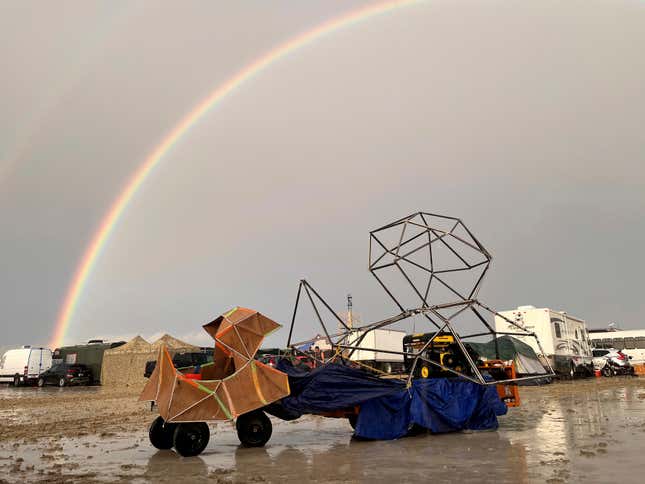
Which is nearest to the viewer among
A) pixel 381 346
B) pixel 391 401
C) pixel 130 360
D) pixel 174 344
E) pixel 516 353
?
pixel 391 401

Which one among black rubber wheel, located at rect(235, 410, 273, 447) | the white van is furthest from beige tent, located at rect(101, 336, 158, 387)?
black rubber wheel, located at rect(235, 410, 273, 447)

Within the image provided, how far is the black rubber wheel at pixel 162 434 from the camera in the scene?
1073cm

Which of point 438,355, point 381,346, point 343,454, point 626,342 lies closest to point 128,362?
point 381,346

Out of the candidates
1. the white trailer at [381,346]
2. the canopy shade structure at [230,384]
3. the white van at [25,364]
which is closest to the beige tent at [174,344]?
the white van at [25,364]

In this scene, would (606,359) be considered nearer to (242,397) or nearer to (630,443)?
(630,443)

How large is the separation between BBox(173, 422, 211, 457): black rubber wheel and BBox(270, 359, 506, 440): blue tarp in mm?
1772

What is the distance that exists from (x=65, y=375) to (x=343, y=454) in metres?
38.7

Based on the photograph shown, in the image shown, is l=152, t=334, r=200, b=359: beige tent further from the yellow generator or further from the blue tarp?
the blue tarp

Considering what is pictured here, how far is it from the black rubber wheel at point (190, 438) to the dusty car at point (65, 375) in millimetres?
36728

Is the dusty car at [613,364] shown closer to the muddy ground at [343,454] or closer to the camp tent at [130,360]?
the muddy ground at [343,454]

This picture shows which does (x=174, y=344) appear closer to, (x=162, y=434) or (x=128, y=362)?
(x=128, y=362)

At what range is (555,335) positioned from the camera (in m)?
33.2

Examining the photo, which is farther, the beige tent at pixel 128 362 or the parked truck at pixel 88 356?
the parked truck at pixel 88 356

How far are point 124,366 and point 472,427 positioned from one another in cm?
3563
